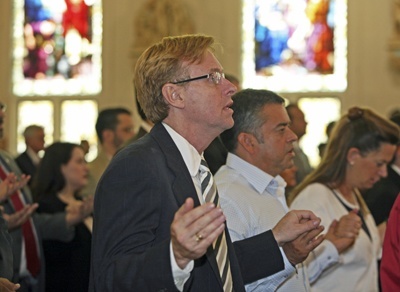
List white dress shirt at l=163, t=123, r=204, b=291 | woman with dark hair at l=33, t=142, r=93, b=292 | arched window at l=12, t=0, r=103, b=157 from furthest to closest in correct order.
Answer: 1. arched window at l=12, t=0, r=103, b=157
2. woman with dark hair at l=33, t=142, r=93, b=292
3. white dress shirt at l=163, t=123, r=204, b=291

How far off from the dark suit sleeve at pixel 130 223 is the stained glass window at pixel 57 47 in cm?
1212

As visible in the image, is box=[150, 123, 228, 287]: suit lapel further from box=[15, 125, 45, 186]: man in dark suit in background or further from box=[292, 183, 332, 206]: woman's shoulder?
box=[15, 125, 45, 186]: man in dark suit in background

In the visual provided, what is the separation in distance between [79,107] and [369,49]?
4.48 metres

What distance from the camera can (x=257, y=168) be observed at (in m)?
4.28

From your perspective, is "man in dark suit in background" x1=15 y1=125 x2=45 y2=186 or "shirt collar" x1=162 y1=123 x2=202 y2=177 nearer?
"shirt collar" x1=162 y1=123 x2=202 y2=177

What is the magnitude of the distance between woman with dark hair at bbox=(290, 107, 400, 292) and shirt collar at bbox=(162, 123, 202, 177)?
186cm

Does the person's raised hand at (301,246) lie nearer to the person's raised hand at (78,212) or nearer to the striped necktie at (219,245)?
the striped necktie at (219,245)

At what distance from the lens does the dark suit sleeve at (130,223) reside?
2.81 meters

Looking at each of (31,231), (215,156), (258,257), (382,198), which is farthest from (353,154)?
(31,231)

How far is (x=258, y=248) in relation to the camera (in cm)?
367

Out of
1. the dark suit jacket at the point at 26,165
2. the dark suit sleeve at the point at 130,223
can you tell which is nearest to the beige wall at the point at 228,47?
the dark suit jacket at the point at 26,165

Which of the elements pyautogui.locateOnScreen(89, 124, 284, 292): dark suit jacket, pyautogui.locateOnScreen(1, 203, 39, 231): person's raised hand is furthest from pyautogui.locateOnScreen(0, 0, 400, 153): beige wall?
pyautogui.locateOnScreen(89, 124, 284, 292): dark suit jacket

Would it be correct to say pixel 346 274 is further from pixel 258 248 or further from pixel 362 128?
pixel 258 248

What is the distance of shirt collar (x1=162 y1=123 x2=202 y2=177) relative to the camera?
10.6 feet
